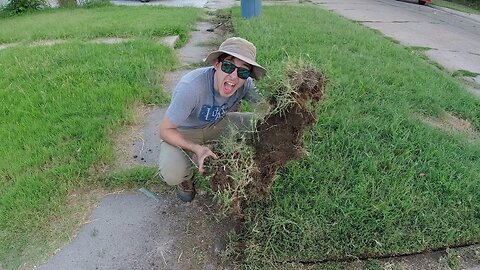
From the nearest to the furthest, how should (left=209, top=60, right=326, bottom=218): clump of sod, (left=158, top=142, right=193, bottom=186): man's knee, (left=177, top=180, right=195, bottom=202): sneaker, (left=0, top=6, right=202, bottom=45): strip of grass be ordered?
(left=209, top=60, right=326, bottom=218): clump of sod, (left=158, top=142, right=193, bottom=186): man's knee, (left=177, top=180, right=195, bottom=202): sneaker, (left=0, top=6, right=202, bottom=45): strip of grass

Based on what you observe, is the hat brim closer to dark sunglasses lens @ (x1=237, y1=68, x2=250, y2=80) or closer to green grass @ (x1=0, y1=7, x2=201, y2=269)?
dark sunglasses lens @ (x1=237, y1=68, x2=250, y2=80)

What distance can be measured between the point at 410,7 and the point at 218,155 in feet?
40.1

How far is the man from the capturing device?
222 cm

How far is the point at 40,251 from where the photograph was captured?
2.31m

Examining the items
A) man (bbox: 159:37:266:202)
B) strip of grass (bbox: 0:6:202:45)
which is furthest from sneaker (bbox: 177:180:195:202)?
strip of grass (bbox: 0:6:202:45)

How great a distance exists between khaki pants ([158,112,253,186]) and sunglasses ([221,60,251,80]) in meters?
0.27

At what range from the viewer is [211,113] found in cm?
252

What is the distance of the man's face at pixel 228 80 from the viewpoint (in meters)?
2.22

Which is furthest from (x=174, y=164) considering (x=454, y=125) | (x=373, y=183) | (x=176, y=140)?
(x=454, y=125)

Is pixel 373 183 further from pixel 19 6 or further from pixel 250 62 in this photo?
pixel 19 6

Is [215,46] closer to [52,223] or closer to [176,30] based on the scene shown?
[176,30]

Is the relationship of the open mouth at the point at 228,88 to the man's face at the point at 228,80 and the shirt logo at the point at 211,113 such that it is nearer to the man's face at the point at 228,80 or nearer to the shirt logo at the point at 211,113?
the man's face at the point at 228,80

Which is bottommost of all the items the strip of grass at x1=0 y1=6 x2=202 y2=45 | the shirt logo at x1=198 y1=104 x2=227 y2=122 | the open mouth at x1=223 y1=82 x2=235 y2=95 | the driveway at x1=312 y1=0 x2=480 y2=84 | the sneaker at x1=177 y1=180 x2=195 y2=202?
the driveway at x1=312 y1=0 x2=480 y2=84

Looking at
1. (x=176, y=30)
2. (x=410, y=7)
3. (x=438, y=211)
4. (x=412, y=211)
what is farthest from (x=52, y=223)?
(x=410, y=7)
